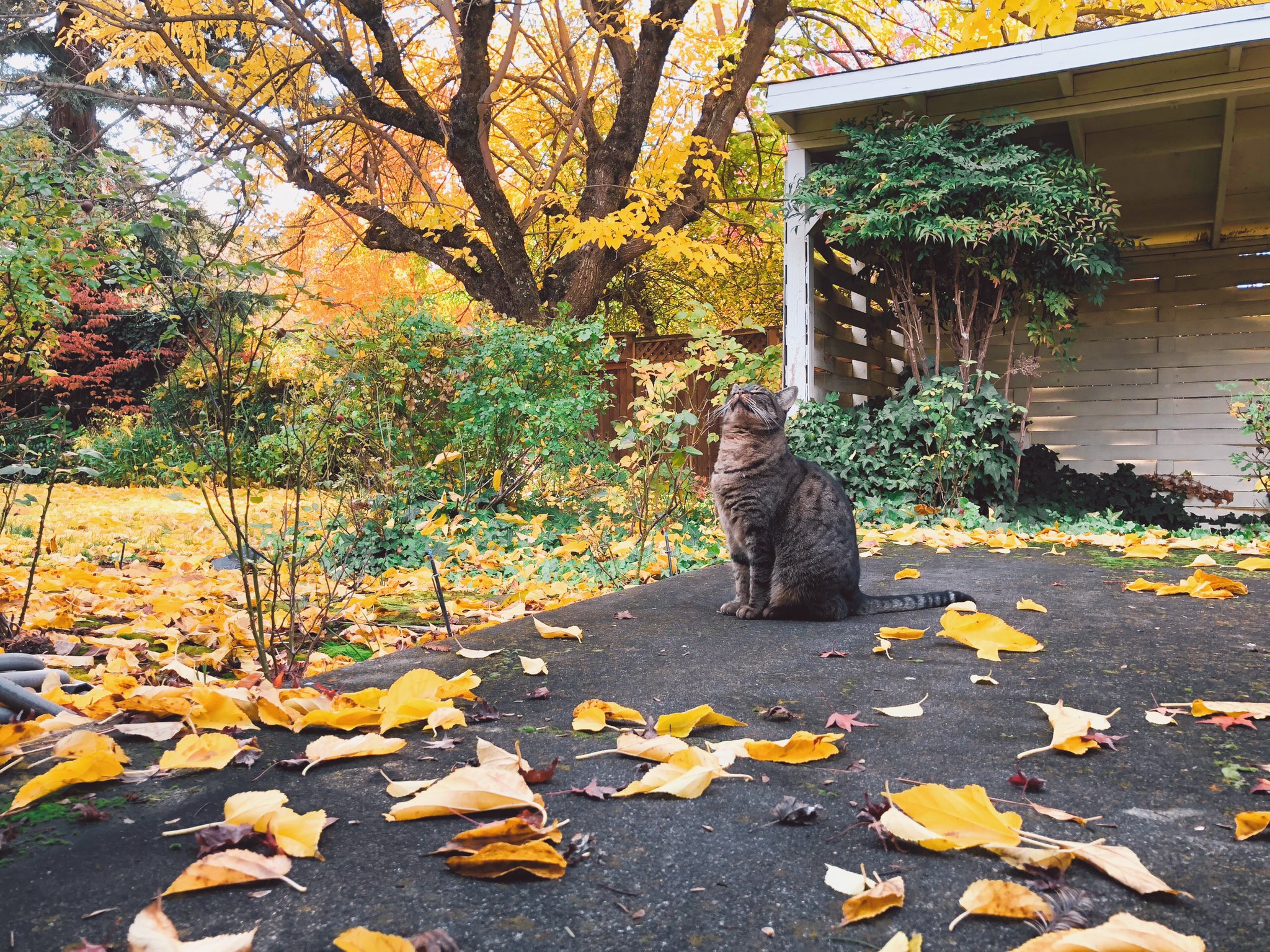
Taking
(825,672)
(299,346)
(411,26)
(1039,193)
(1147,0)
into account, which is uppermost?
(411,26)

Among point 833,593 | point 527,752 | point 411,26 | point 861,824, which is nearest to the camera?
point 861,824

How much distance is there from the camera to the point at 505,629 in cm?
303

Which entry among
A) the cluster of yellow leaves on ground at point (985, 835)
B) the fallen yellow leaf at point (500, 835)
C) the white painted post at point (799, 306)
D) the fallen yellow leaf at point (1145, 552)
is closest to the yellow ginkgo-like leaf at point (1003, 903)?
the cluster of yellow leaves on ground at point (985, 835)

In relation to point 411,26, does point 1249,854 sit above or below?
below

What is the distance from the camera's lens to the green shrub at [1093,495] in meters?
7.60

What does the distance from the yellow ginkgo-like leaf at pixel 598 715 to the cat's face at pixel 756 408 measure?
1766 millimetres

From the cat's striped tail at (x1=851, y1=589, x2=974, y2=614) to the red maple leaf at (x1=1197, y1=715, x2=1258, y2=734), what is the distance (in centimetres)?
126

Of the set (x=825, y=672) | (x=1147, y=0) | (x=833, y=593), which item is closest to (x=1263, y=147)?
(x=1147, y=0)

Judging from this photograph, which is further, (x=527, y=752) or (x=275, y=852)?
(x=527, y=752)

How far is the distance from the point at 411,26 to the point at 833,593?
9698 millimetres

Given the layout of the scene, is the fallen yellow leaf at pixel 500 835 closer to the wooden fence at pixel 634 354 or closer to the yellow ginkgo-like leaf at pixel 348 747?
the yellow ginkgo-like leaf at pixel 348 747

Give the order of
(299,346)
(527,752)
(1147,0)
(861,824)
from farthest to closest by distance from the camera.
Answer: (1147,0)
(299,346)
(527,752)
(861,824)

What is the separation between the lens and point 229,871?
120 centimetres

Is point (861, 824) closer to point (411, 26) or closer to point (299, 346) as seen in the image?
point (299, 346)
